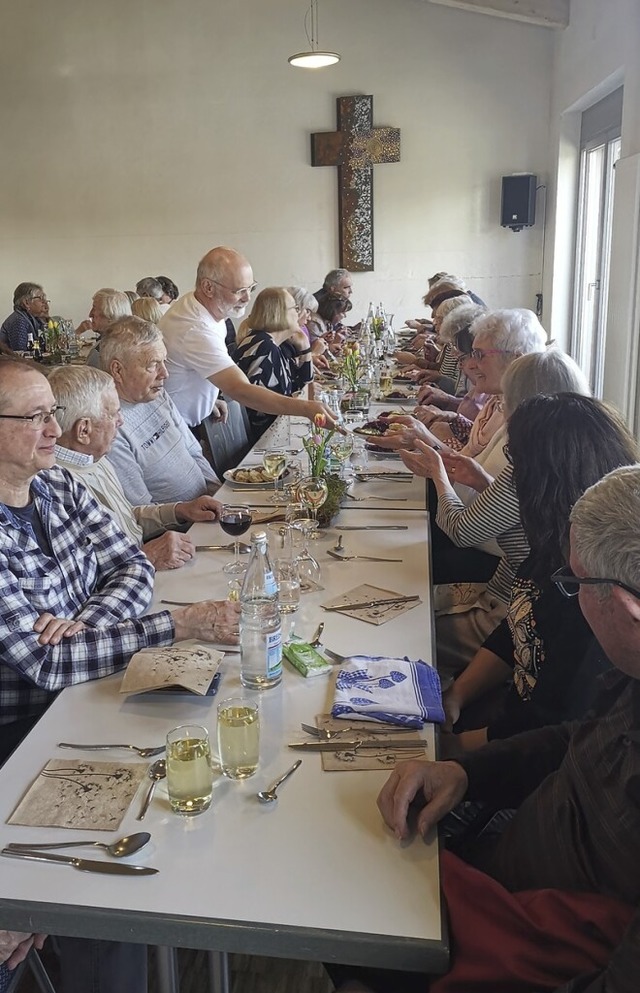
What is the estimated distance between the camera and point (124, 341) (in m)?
3.00

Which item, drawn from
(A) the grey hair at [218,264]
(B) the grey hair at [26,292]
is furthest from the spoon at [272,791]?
(B) the grey hair at [26,292]

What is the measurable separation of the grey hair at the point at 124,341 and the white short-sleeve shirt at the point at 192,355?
0.89m

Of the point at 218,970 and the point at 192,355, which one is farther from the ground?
the point at 192,355

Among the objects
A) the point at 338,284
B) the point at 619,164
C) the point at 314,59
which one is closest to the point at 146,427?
the point at 619,164

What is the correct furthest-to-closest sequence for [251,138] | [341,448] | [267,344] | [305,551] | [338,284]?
1. [251,138]
2. [338,284]
3. [267,344]
4. [341,448]
5. [305,551]

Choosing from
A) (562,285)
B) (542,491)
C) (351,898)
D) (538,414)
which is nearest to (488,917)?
(351,898)

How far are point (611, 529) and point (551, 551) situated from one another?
0.71 metres

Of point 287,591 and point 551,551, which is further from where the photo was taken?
point 287,591

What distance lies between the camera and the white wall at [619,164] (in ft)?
16.9

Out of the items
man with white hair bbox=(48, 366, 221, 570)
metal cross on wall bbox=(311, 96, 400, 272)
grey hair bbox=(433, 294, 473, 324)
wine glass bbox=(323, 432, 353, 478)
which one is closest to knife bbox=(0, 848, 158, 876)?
man with white hair bbox=(48, 366, 221, 570)

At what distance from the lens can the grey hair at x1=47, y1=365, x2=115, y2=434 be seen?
2359mm

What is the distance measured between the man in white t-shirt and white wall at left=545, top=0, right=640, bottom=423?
2.46 m

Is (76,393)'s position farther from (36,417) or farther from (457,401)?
(457,401)

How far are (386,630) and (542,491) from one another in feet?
1.53
